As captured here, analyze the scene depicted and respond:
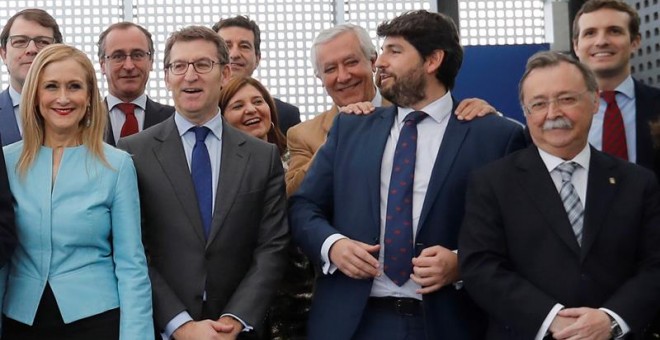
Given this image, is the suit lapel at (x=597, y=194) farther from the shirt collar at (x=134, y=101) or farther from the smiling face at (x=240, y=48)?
the smiling face at (x=240, y=48)

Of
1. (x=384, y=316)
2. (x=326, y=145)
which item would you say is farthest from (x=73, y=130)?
(x=384, y=316)

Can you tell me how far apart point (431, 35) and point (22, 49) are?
6.46 feet

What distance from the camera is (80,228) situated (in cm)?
289

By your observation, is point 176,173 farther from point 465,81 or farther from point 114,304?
point 465,81

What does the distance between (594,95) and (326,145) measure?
3.21 feet

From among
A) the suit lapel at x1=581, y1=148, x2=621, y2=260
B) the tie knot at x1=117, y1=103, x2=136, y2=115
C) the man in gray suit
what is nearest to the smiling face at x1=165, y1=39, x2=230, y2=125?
the man in gray suit

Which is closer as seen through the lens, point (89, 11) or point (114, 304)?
point (114, 304)

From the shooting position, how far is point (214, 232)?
123 inches

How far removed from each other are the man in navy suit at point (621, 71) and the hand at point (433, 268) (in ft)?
3.40

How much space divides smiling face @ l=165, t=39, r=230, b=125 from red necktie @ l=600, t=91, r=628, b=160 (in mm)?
1587

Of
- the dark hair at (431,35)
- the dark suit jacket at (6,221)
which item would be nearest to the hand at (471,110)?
the dark hair at (431,35)

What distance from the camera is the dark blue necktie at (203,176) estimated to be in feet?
10.4

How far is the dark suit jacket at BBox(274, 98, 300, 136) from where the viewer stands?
4570mm

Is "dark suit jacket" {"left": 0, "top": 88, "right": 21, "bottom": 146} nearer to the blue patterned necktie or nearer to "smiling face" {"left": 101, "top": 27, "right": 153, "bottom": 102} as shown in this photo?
"smiling face" {"left": 101, "top": 27, "right": 153, "bottom": 102}
